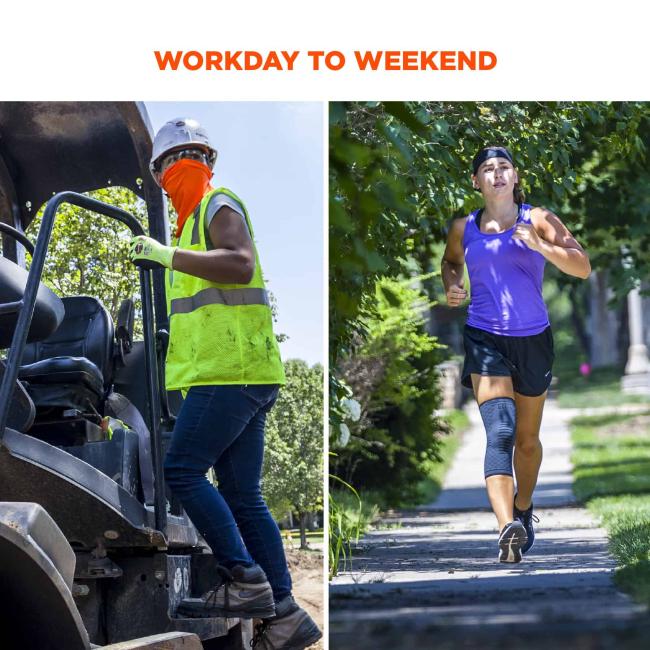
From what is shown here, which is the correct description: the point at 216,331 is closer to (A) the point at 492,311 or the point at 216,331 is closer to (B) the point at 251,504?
(B) the point at 251,504

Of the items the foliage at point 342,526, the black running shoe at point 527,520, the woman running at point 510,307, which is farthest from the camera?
the foliage at point 342,526

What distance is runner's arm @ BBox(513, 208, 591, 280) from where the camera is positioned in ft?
13.8

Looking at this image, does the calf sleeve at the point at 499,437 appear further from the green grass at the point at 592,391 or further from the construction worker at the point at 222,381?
the green grass at the point at 592,391

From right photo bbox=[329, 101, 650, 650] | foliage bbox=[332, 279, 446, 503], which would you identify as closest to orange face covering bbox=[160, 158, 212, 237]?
right photo bbox=[329, 101, 650, 650]

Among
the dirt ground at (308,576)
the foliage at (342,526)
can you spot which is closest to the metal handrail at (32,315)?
the foliage at (342,526)

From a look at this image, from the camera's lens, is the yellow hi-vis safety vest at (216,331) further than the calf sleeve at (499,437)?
No

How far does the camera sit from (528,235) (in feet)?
13.8

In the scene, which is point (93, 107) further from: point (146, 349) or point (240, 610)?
point (240, 610)

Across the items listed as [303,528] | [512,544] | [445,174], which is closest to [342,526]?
[303,528]

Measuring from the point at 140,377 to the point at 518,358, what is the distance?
1.25 metres

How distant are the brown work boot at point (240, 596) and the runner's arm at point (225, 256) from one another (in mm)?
785

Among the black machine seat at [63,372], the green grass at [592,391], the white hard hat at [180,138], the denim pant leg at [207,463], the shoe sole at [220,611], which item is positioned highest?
the green grass at [592,391]

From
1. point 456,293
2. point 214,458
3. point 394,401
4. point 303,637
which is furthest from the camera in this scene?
point 394,401

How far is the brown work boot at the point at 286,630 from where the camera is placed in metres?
3.56
